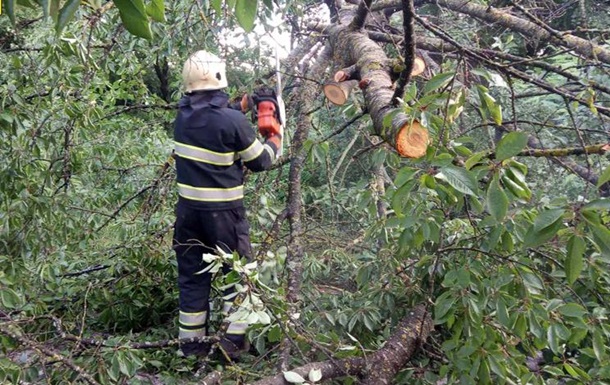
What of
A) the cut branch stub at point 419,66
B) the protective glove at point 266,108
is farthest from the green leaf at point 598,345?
the protective glove at point 266,108

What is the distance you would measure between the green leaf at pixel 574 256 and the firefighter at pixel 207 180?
1835mm

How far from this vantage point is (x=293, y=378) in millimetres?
1729

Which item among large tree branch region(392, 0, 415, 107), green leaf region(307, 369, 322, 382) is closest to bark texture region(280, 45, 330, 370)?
green leaf region(307, 369, 322, 382)

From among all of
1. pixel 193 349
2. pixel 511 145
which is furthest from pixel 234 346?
pixel 511 145

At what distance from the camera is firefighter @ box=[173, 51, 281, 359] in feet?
8.86

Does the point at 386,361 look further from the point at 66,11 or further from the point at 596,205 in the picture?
the point at 66,11

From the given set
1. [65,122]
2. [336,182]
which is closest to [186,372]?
[65,122]

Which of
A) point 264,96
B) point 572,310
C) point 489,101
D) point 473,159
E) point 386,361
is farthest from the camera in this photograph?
point 264,96

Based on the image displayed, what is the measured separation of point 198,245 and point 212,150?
1.61 feet

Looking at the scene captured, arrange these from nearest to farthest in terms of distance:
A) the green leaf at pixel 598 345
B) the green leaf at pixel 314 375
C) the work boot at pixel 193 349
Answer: the green leaf at pixel 598 345 → the green leaf at pixel 314 375 → the work boot at pixel 193 349

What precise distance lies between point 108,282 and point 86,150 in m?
0.81

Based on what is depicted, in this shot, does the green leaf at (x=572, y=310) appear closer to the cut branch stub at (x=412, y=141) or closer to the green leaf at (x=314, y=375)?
the cut branch stub at (x=412, y=141)

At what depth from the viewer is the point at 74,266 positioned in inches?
132

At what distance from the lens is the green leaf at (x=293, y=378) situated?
173 cm
